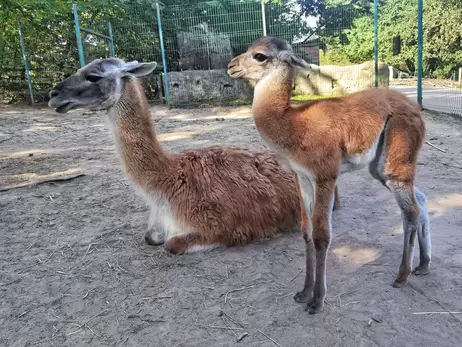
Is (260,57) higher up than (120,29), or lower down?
lower down

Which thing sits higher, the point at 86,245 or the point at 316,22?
the point at 316,22

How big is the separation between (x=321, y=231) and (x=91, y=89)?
6.32 feet

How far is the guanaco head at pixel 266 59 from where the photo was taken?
7.04 ft

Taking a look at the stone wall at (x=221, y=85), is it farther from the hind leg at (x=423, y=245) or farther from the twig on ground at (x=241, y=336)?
the twig on ground at (x=241, y=336)

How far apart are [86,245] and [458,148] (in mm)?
4725

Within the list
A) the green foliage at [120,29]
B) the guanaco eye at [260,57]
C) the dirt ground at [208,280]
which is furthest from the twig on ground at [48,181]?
the green foliage at [120,29]

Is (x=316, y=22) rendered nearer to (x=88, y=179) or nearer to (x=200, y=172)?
(x=88, y=179)

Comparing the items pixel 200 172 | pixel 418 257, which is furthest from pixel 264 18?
pixel 418 257

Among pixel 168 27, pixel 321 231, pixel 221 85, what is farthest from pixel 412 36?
pixel 321 231

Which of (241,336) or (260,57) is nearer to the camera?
(241,336)

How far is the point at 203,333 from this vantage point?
1957 millimetres

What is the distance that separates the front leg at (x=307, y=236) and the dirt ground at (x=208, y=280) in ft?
0.27

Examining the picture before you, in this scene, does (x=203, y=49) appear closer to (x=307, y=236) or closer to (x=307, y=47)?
(x=307, y=47)

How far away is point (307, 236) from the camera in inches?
87.9
